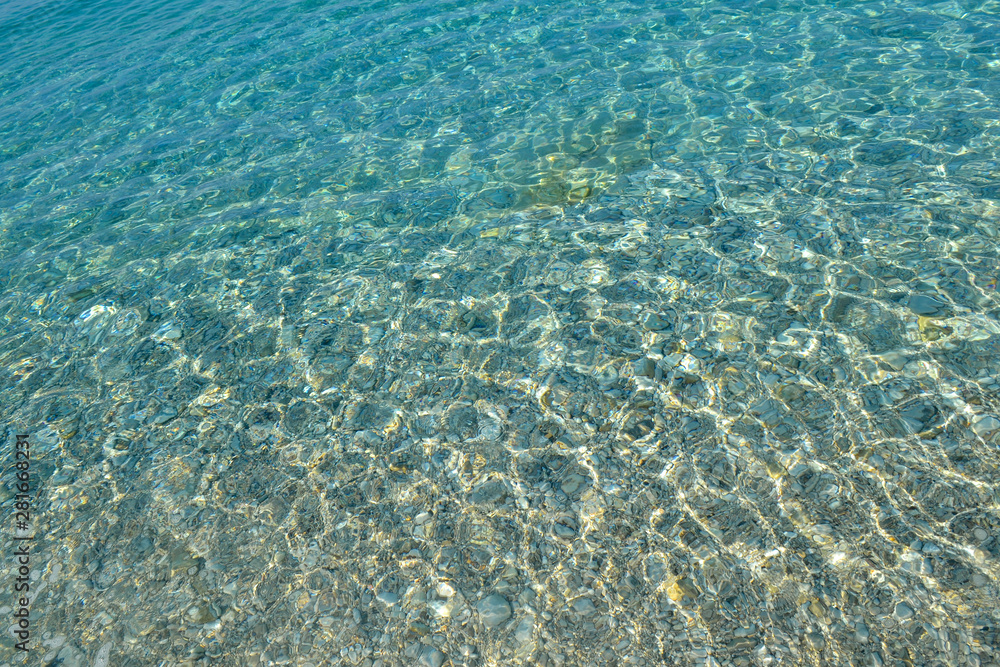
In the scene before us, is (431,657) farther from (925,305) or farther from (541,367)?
(925,305)

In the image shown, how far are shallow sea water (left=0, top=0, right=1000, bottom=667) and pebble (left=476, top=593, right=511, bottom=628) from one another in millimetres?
26

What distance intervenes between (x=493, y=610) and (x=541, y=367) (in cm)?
276

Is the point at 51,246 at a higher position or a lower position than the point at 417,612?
higher

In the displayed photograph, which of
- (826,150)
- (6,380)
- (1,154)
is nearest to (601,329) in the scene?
(826,150)

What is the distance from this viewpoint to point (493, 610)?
197 inches

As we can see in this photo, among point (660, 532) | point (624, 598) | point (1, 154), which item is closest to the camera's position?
point (624, 598)

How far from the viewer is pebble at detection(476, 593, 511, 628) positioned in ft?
16.2

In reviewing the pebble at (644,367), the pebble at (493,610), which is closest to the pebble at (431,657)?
the pebble at (493,610)

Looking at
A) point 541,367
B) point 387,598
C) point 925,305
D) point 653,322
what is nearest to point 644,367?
point 653,322

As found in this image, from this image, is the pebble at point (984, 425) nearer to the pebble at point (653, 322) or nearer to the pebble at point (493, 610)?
the pebble at point (653, 322)

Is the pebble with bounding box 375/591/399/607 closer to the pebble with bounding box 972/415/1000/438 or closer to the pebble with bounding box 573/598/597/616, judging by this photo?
the pebble with bounding box 573/598/597/616

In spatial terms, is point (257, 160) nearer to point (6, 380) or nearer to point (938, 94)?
point (6, 380)

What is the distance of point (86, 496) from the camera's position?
6375 mm

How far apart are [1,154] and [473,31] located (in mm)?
11580
